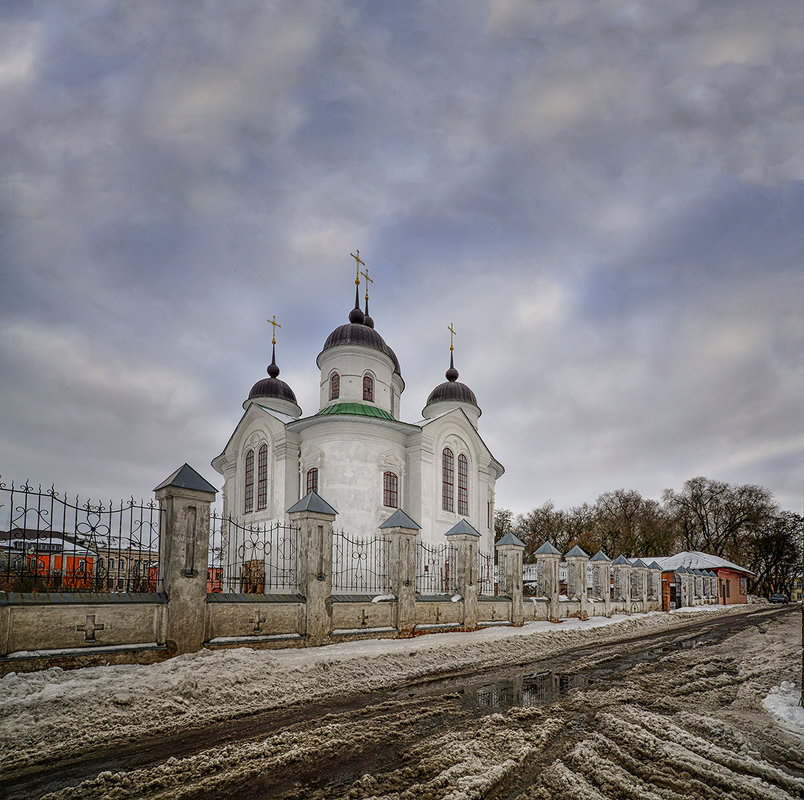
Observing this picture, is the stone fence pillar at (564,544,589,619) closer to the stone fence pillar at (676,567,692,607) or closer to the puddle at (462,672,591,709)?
the puddle at (462,672,591,709)

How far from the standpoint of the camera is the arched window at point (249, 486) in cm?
2389

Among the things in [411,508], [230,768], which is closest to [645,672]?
[230,768]

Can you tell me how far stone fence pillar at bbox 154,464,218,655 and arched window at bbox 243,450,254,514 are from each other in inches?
598

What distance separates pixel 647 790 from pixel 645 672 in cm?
562

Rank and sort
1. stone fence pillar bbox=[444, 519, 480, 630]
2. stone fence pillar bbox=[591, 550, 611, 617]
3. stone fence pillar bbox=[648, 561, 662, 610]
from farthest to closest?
stone fence pillar bbox=[648, 561, 662, 610] < stone fence pillar bbox=[591, 550, 611, 617] < stone fence pillar bbox=[444, 519, 480, 630]

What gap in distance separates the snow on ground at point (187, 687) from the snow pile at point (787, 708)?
402 centimetres

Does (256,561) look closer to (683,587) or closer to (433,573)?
(433,573)

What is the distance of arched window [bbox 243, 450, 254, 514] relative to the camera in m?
23.9

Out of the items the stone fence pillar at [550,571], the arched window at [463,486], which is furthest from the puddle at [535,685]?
the arched window at [463,486]

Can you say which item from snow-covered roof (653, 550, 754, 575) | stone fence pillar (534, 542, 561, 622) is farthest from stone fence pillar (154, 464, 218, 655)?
snow-covered roof (653, 550, 754, 575)

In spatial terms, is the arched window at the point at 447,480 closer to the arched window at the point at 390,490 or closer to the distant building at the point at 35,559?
the arched window at the point at 390,490

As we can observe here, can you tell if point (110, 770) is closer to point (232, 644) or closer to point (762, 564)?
point (232, 644)

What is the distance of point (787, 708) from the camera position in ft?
21.5

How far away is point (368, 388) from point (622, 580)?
13045 mm
